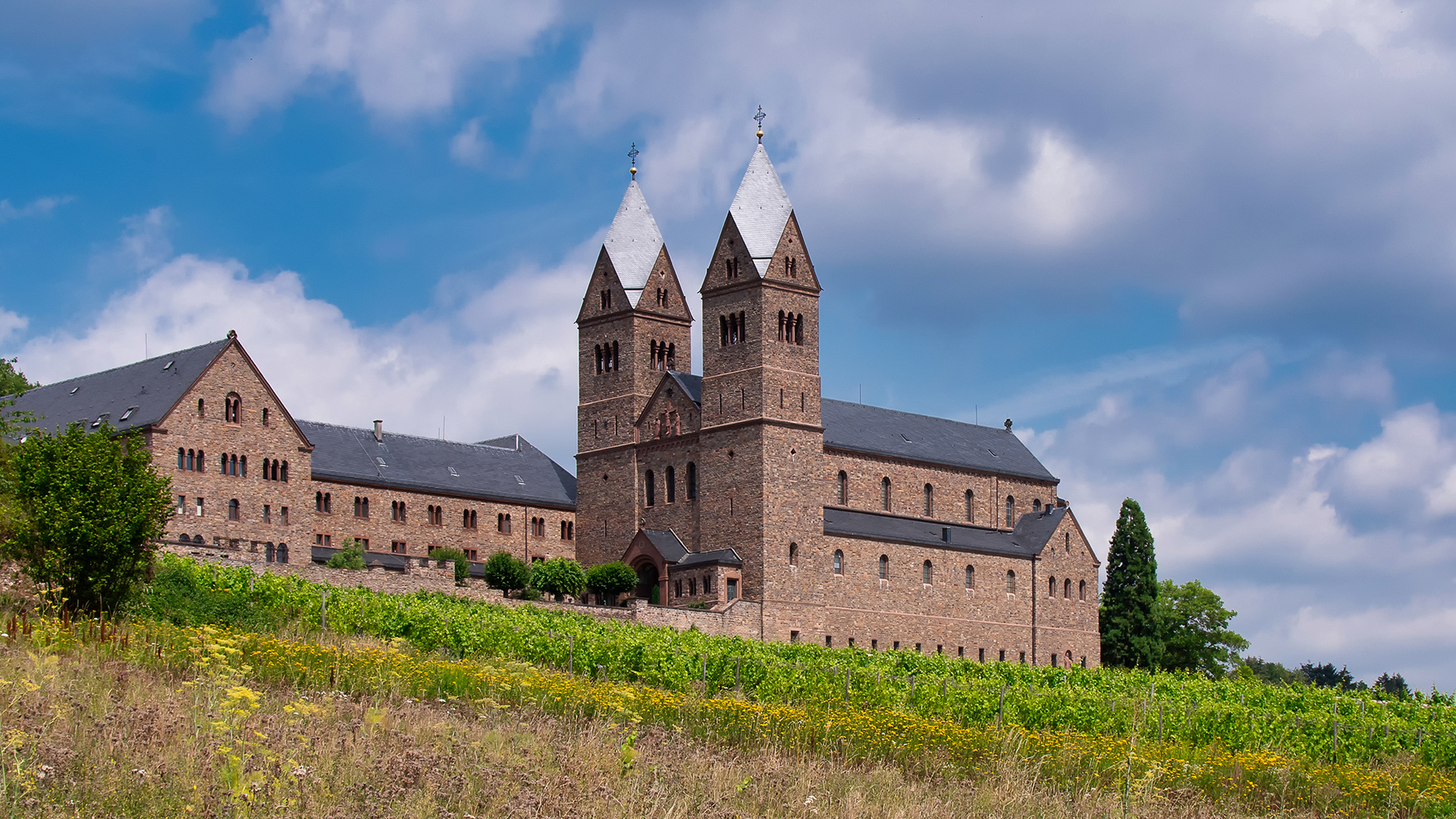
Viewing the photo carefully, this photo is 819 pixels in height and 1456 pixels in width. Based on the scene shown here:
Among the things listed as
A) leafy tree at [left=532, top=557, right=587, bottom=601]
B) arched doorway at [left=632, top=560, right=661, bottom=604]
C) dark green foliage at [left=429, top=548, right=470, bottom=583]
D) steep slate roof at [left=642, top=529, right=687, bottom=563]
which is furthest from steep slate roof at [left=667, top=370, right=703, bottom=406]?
dark green foliage at [left=429, top=548, right=470, bottom=583]

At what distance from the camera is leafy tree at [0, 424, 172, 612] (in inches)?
1289

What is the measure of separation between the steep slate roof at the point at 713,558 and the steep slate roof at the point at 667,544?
58 centimetres

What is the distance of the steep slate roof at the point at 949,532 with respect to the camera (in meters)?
72.4

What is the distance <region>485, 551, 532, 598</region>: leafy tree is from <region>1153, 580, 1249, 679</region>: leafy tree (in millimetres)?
41512

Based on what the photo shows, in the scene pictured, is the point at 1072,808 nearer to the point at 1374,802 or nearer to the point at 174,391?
the point at 1374,802

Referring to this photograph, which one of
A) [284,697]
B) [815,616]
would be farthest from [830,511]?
[284,697]

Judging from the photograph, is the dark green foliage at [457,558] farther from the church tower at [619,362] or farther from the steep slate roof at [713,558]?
the steep slate roof at [713,558]

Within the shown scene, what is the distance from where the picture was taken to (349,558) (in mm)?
64312

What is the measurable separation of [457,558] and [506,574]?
380 centimetres

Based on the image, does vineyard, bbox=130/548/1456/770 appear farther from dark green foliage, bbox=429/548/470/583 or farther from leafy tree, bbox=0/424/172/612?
dark green foliage, bbox=429/548/470/583

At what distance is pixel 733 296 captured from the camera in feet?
228

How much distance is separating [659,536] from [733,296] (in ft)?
35.6

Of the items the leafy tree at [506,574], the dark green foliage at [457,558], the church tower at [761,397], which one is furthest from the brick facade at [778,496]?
the dark green foliage at [457,558]

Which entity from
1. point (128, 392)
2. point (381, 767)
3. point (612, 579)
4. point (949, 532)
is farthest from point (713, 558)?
point (381, 767)
